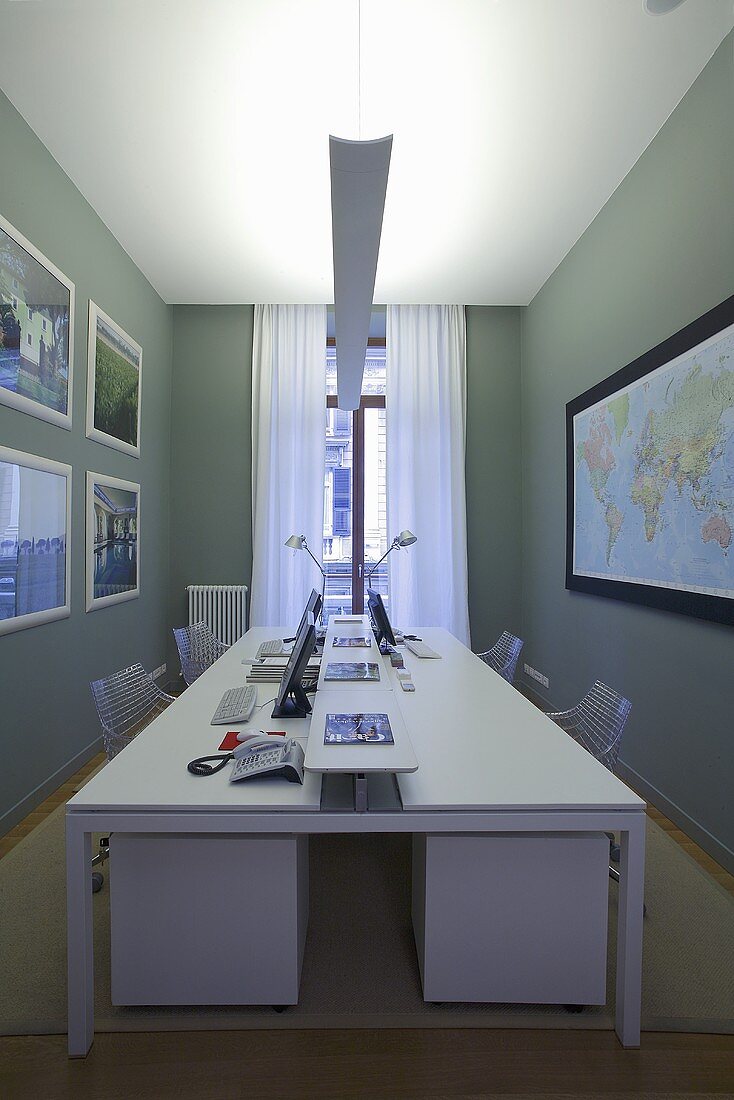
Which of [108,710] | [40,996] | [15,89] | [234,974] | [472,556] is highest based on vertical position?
[15,89]

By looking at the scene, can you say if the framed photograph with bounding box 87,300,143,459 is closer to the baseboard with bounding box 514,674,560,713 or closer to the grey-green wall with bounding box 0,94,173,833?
the grey-green wall with bounding box 0,94,173,833

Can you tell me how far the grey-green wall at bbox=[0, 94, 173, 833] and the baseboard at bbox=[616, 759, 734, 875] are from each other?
10.2ft

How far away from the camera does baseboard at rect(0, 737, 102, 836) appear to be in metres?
2.95

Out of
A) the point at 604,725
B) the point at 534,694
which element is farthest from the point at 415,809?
the point at 534,694

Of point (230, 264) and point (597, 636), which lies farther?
point (230, 264)

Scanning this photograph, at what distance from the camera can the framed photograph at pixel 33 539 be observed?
2932 mm

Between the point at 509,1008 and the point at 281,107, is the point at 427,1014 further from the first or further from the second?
the point at 281,107

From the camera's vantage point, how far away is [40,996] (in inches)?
72.5

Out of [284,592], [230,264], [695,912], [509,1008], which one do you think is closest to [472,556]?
[284,592]

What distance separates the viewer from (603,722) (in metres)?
2.56

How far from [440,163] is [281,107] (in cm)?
93

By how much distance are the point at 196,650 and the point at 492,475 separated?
3.06 meters

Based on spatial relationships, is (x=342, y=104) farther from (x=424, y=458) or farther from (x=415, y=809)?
(x=415, y=809)

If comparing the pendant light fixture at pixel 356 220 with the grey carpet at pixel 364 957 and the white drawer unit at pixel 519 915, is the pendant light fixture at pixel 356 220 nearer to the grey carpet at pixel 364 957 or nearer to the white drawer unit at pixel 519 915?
the white drawer unit at pixel 519 915
